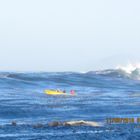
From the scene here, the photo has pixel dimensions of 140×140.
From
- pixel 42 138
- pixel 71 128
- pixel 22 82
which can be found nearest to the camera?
pixel 42 138

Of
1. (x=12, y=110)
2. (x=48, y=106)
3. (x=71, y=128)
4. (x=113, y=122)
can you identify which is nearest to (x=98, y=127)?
(x=71, y=128)

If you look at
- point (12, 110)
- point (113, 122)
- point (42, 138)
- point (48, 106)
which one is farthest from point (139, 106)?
point (42, 138)

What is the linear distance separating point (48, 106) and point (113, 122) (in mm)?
26533

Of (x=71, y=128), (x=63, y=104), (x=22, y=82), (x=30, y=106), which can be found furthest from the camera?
(x=22, y=82)

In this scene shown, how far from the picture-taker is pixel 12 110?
297 ft

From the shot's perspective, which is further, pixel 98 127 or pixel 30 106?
pixel 30 106

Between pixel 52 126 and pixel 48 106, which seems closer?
pixel 52 126

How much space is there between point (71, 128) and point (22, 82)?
11866cm

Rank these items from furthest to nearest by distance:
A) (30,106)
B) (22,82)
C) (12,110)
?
(22,82), (30,106), (12,110)

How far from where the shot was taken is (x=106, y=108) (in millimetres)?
94312

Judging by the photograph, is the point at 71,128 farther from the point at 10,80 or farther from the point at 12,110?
the point at 10,80

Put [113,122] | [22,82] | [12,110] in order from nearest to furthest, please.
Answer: [113,122]
[12,110]
[22,82]

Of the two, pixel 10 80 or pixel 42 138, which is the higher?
pixel 10 80

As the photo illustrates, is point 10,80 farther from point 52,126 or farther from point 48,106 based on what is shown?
point 52,126
